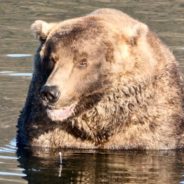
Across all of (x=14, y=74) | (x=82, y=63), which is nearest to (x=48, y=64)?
(x=82, y=63)

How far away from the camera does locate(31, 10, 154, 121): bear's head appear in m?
12.7

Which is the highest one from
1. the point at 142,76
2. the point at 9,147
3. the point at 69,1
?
the point at 142,76

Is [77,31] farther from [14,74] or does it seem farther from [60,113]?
[14,74]

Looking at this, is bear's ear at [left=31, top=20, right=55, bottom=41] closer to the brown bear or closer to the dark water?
the brown bear

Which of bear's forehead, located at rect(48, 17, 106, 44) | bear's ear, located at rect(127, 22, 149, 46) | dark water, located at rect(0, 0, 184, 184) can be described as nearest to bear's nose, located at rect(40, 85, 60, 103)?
bear's forehead, located at rect(48, 17, 106, 44)

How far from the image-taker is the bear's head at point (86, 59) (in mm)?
12703

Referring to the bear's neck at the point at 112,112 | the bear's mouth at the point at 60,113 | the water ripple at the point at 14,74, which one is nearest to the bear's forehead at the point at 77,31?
the bear's neck at the point at 112,112

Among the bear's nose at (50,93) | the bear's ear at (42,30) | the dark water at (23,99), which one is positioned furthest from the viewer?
the bear's ear at (42,30)

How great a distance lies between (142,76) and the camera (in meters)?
13.3

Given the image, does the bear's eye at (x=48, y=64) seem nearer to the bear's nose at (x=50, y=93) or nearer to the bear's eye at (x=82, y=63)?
the bear's eye at (x=82, y=63)

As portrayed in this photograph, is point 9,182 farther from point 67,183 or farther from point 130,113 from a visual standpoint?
point 130,113

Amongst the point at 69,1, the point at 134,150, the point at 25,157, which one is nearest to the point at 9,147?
the point at 25,157

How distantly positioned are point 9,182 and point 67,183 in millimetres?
641

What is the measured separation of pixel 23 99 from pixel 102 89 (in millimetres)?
3568
